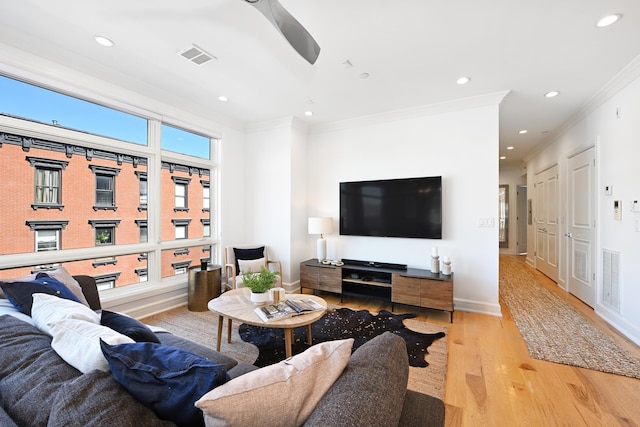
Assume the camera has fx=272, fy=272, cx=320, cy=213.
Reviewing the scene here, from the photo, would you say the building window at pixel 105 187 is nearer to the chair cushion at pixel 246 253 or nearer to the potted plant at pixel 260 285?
the chair cushion at pixel 246 253

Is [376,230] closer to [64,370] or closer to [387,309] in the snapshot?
[387,309]

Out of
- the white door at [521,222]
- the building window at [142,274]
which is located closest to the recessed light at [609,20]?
the building window at [142,274]

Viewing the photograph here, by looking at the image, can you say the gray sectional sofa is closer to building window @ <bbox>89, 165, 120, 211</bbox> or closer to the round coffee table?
the round coffee table

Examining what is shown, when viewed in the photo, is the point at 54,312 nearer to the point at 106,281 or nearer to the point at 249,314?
the point at 249,314

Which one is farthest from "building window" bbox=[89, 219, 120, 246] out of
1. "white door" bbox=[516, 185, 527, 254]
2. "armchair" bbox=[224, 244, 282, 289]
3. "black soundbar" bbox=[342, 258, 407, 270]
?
"white door" bbox=[516, 185, 527, 254]

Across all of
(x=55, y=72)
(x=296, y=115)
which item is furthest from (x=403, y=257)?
(x=55, y=72)

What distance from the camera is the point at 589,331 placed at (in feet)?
9.32

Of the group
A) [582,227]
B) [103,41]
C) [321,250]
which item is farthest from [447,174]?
[103,41]

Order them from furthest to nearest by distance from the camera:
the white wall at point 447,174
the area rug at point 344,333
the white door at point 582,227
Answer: the white door at point 582,227, the white wall at point 447,174, the area rug at point 344,333

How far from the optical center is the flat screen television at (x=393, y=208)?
3.55 meters

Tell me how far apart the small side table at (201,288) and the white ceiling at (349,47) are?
7.22 feet

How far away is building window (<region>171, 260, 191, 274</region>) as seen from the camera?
3731mm

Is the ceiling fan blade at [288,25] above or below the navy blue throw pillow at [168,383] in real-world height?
above

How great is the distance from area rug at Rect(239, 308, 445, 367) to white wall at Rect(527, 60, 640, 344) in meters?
1.92
